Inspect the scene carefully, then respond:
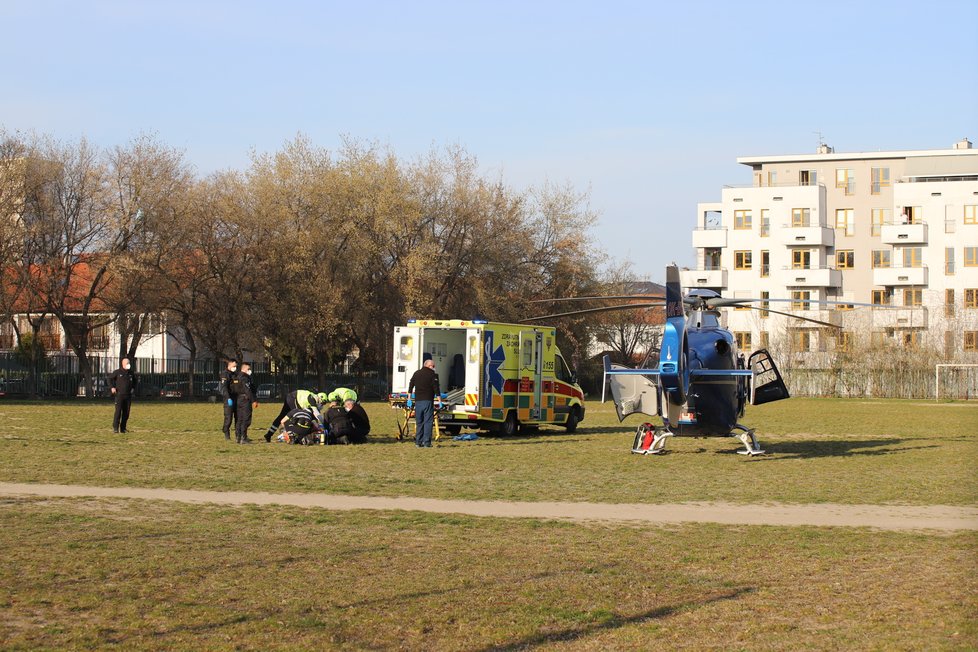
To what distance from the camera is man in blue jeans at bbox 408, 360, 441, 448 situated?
2430cm

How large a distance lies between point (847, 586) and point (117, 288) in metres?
44.7

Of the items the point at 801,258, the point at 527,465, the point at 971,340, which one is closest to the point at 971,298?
the point at 971,340

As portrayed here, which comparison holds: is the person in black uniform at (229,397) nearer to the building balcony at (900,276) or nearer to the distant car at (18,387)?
the distant car at (18,387)

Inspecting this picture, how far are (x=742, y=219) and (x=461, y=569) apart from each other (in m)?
75.3

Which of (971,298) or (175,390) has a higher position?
(971,298)

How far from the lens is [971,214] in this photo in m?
75.5

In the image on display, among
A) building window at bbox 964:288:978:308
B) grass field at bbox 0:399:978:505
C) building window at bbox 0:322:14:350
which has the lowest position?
grass field at bbox 0:399:978:505

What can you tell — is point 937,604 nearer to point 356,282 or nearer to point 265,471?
point 265,471

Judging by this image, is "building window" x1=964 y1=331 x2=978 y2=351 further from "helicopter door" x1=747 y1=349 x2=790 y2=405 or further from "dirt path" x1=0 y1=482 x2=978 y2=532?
"dirt path" x1=0 y1=482 x2=978 y2=532

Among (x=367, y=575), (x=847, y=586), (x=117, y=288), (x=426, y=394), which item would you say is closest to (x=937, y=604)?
(x=847, y=586)

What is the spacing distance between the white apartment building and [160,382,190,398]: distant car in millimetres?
36711

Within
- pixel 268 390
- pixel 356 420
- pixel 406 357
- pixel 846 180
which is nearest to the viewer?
pixel 356 420

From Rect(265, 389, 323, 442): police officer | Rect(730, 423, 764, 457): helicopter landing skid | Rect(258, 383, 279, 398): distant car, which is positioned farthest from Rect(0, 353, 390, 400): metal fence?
Rect(730, 423, 764, 457): helicopter landing skid

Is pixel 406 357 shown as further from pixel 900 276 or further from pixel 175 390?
pixel 900 276
